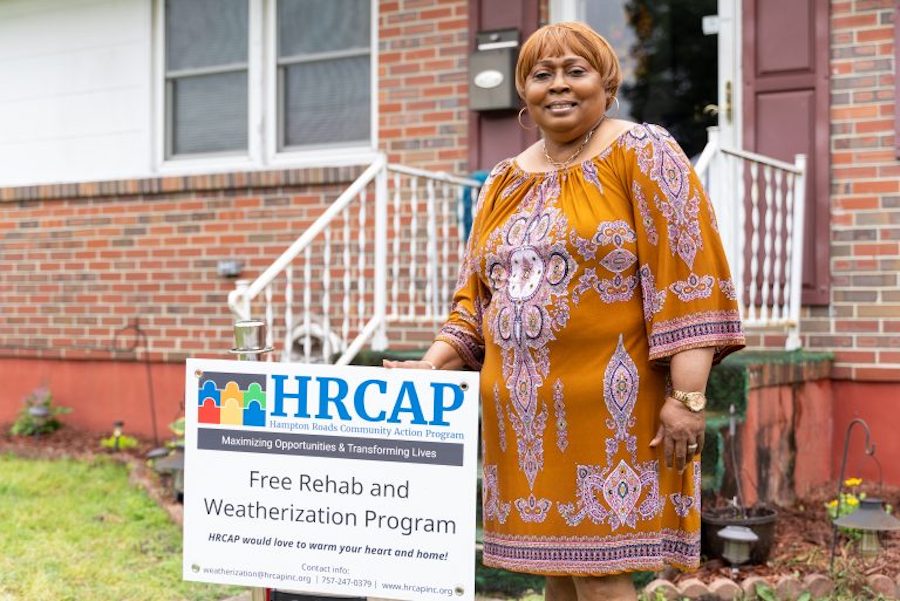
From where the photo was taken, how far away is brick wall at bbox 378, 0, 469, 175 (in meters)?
6.22

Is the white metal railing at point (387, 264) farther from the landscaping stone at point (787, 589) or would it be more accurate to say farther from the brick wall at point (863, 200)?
the landscaping stone at point (787, 589)

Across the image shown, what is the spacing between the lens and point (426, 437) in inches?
92.4

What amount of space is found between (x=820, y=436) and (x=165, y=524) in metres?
3.11

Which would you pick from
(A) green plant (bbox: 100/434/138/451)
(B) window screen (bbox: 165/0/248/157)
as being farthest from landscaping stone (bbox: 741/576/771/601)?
(B) window screen (bbox: 165/0/248/157)

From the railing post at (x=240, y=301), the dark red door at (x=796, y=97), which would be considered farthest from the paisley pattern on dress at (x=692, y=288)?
the dark red door at (x=796, y=97)

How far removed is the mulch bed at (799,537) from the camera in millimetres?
3910

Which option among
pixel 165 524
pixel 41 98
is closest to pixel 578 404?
pixel 165 524

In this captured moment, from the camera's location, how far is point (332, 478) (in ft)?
7.90

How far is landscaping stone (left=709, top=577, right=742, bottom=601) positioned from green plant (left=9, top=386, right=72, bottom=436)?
495 centimetres

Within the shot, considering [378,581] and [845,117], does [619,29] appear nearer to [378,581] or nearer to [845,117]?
[845,117]

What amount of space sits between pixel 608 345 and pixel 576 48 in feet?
2.04

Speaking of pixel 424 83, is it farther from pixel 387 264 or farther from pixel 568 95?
pixel 568 95

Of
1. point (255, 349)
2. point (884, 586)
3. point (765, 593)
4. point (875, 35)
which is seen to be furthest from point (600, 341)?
point (875, 35)

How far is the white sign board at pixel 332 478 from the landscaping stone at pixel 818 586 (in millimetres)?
1808
